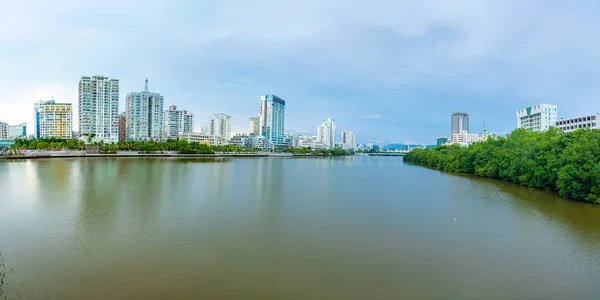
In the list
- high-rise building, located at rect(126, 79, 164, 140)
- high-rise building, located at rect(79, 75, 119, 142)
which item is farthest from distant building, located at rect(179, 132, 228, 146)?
high-rise building, located at rect(79, 75, 119, 142)

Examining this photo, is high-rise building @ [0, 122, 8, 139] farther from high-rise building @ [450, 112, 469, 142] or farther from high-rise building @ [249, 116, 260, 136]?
high-rise building @ [450, 112, 469, 142]

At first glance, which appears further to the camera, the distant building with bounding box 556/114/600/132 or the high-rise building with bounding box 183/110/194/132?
the high-rise building with bounding box 183/110/194/132

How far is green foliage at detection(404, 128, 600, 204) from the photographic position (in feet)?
51.9

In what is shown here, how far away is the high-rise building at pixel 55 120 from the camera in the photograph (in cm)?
7681

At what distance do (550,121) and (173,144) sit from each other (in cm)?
6972

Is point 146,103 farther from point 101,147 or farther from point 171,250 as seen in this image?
point 171,250

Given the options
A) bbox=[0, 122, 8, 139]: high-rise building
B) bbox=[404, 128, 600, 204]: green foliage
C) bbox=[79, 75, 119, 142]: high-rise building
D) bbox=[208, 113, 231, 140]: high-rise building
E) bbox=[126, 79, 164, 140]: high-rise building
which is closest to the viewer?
bbox=[404, 128, 600, 204]: green foliage

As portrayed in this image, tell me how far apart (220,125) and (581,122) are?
319 feet

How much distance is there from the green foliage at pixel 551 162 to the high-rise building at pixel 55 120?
84.4 metres

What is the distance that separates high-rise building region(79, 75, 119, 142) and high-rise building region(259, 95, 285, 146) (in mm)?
58795

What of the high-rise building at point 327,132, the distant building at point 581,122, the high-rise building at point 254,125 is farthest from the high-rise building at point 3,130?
the distant building at point 581,122

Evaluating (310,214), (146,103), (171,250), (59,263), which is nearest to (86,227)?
(59,263)

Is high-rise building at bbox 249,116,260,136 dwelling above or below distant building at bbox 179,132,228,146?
above

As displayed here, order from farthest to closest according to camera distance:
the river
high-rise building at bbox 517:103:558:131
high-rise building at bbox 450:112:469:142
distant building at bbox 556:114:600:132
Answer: high-rise building at bbox 450:112:469:142 < high-rise building at bbox 517:103:558:131 < distant building at bbox 556:114:600:132 < the river
